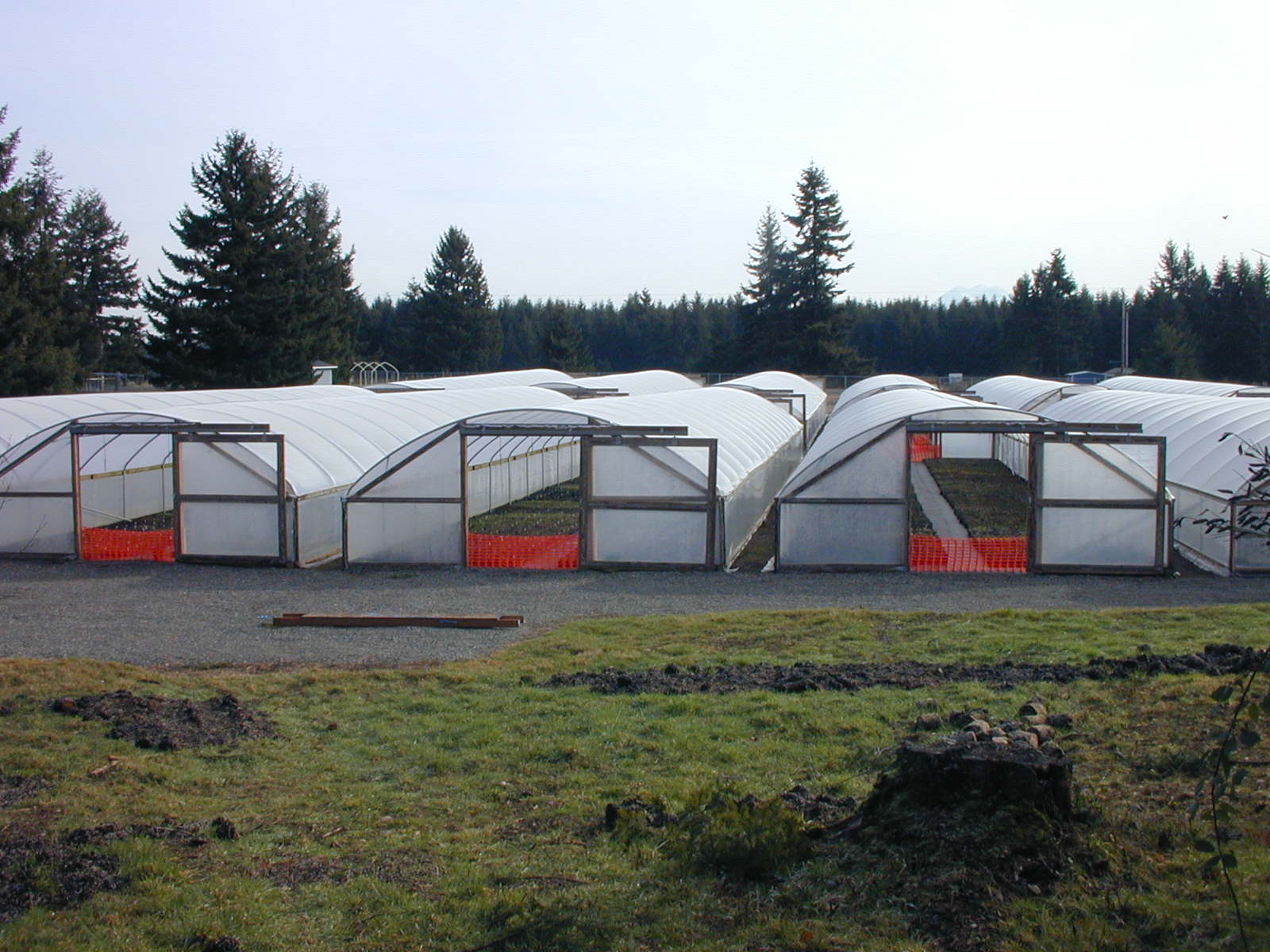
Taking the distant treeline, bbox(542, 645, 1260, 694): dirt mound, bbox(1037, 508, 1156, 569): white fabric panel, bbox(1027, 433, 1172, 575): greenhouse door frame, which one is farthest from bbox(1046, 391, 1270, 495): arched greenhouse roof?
the distant treeline

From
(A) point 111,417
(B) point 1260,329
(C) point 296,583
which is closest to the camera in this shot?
(C) point 296,583

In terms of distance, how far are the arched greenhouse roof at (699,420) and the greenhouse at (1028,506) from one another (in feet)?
4.63

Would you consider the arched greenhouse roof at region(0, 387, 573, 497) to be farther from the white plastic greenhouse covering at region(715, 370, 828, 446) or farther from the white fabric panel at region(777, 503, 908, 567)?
the white plastic greenhouse covering at region(715, 370, 828, 446)

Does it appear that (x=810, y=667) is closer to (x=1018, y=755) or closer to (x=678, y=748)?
(x=678, y=748)

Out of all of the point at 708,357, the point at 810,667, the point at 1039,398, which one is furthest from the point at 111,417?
the point at 708,357

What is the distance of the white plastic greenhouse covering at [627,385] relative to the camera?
1371 inches

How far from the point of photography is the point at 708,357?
75.0 metres

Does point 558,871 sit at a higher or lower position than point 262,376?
lower

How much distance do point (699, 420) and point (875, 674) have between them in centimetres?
1338

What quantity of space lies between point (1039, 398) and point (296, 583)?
27.7 meters

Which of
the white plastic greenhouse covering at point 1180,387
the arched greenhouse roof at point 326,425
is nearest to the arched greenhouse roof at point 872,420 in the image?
the arched greenhouse roof at point 326,425

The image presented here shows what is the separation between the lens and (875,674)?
912cm

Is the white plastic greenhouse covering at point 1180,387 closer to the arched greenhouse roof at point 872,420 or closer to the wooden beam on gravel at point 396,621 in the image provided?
the arched greenhouse roof at point 872,420

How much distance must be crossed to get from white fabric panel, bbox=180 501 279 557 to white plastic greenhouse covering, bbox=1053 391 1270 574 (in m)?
12.2
